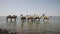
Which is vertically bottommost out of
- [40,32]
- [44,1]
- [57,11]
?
[40,32]

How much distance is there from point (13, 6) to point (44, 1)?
0.99 meters

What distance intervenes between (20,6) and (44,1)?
78 cm

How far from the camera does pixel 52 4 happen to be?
4602mm

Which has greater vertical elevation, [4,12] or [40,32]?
[4,12]

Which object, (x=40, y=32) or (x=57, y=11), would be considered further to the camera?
(x=57, y=11)

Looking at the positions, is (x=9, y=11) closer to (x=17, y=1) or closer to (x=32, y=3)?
(x=17, y=1)

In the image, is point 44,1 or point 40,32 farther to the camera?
point 44,1

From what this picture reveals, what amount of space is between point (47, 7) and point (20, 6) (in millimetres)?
866

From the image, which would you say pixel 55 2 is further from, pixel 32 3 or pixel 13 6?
pixel 13 6

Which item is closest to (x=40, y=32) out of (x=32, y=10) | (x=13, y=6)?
(x=32, y=10)

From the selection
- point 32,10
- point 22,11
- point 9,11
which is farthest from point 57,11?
point 9,11

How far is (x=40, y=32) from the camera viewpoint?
4.22 metres

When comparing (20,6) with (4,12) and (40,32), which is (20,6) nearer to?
(4,12)

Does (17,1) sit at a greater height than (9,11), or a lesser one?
greater
